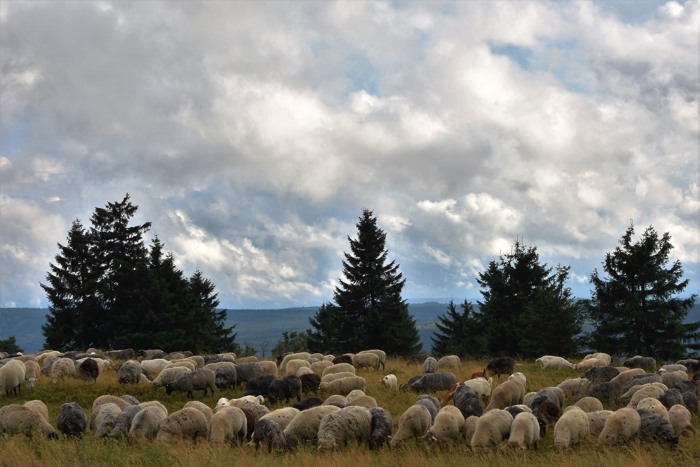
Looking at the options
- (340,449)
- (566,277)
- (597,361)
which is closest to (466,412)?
(340,449)

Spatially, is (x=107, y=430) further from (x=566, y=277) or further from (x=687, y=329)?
(x=566, y=277)

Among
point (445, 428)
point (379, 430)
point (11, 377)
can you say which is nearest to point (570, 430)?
point (445, 428)

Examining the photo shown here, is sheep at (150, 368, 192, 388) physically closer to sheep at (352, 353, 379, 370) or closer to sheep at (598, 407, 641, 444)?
sheep at (352, 353, 379, 370)

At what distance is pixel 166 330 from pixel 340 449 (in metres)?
38.3

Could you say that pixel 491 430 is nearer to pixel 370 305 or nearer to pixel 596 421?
pixel 596 421

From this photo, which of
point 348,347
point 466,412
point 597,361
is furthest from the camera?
point 348,347

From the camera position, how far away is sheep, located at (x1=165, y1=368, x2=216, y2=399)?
21.3 m

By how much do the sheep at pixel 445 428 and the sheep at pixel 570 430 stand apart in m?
2.22

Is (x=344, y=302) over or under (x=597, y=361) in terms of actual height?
over

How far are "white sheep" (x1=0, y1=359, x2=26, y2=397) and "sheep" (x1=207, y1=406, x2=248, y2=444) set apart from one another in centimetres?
1042

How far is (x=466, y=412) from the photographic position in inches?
643

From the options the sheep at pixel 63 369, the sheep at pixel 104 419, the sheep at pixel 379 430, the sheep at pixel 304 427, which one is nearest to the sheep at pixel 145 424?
the sheep at pixel 104 419

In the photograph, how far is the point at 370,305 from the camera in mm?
49031

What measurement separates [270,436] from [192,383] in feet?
27.7
